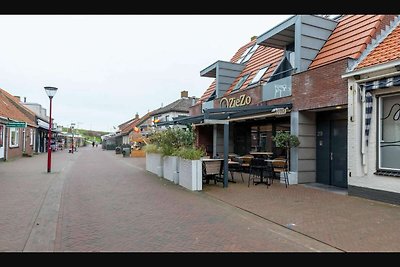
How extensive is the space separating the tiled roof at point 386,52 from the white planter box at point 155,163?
342 inches

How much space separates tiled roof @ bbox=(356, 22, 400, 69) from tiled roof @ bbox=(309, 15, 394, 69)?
0.43 meters

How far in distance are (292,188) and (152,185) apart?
482cm

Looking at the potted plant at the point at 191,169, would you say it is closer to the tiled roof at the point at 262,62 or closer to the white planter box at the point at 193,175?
the white planter box at the point at 193,175

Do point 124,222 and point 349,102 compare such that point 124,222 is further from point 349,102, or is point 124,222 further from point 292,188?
point 349,102

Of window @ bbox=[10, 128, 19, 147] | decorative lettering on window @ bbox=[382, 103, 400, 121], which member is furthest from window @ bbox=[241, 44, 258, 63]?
window @ bbox=[10, 128, 19, 147]

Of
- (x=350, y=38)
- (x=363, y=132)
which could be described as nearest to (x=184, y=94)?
(x=350, y=38)

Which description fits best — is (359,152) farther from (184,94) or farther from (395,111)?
(184,94)

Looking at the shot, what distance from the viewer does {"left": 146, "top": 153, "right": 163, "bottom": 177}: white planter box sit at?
14.1m

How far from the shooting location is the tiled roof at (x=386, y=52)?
27.3 ft

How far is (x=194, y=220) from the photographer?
21.5ft

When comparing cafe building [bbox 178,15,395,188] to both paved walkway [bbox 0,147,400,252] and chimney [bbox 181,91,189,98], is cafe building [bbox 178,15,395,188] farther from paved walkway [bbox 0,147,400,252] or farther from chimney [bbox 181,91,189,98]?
chimney [bbox 181,91,189,98]

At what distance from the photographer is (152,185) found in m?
11.4

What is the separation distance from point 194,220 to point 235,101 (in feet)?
32.6

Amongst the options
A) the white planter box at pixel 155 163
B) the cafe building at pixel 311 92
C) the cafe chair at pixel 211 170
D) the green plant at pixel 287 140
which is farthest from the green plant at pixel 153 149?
the green plant at pixel 287 140
